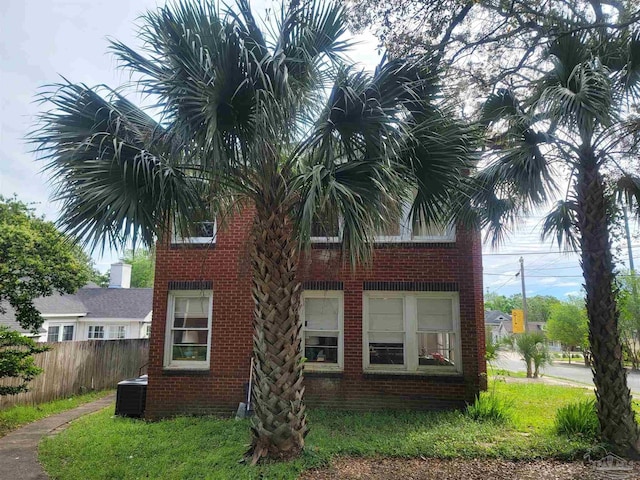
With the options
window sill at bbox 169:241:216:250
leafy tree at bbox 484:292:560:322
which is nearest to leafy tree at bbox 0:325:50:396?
window sill at bbox 169:241:216:250

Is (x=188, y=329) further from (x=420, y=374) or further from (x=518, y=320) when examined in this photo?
(x=518, y=320)

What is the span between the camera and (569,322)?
3681 cm

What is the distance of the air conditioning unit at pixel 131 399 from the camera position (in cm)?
926

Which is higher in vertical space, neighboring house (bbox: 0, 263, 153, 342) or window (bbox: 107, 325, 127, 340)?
neighboring house (bbox: 0, 263, 153, 342)

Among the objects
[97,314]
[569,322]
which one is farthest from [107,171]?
[569,322]

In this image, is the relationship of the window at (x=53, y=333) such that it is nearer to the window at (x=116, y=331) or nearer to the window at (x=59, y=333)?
the window at (x=59, y=333)

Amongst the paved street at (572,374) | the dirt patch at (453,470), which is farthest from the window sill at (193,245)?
the paved street at (572,374)

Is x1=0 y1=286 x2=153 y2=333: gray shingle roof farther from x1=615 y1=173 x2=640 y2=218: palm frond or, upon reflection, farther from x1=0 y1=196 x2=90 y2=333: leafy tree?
x1=615 y1=173 x2=640 y2=218: palm frond

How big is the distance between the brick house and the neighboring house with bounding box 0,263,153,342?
40.3 ft

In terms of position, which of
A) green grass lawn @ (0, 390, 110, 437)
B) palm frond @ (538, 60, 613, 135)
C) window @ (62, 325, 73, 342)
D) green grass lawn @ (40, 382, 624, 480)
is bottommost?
green grass lawn @ (0, 390, 110, 437)

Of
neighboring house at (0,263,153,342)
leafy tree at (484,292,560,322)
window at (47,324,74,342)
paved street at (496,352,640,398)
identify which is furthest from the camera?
leafy tree at (484,292,560,322)

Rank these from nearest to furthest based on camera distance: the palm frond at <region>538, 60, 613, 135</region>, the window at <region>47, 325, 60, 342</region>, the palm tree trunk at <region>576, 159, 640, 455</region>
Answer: the palm frond at <region>538, 60, 613, 135</region> → the palm tree trunk at <region>576, 159, 640, 455</region> → the window at <region>47, 325, 60, 342</region>

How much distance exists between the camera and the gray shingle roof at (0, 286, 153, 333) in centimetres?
1989

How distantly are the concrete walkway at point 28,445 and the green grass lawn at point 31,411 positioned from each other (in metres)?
0.26
